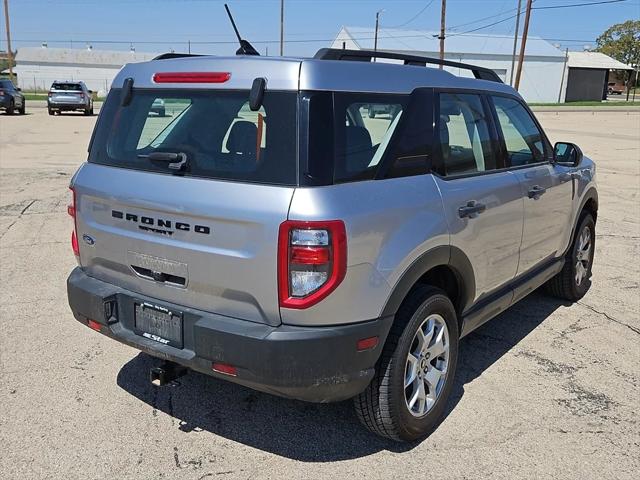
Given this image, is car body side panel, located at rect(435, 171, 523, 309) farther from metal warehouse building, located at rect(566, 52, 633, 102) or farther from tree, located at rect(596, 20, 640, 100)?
tree, located at rect(596, 20, 640, 100)

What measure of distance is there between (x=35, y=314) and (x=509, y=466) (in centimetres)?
374

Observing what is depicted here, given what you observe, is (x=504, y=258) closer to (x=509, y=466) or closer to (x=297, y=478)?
(x=509, y=466)

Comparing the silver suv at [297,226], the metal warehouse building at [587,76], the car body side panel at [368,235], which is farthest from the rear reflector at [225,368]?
the metal warehouse building at [587,76]

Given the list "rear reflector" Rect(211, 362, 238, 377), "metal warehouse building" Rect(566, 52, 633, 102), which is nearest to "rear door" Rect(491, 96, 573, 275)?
"rear reflector" Rect(211, 362, 238, 377)

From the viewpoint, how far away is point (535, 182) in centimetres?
431

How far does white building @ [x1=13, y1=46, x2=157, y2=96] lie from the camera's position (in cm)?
7350

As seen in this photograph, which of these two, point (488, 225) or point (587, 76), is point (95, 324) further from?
point (587, 76)

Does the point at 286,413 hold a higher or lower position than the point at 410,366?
lower

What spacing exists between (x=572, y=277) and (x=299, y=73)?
3.69 metres

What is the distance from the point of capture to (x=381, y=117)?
3125 mm

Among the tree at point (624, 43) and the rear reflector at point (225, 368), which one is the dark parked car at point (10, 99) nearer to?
the rear reflector at point (225, 368)

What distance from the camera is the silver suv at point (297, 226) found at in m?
2.67

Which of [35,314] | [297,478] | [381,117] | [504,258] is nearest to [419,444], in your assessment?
[297,478]

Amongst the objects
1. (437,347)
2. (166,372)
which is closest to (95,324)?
(166,372)
